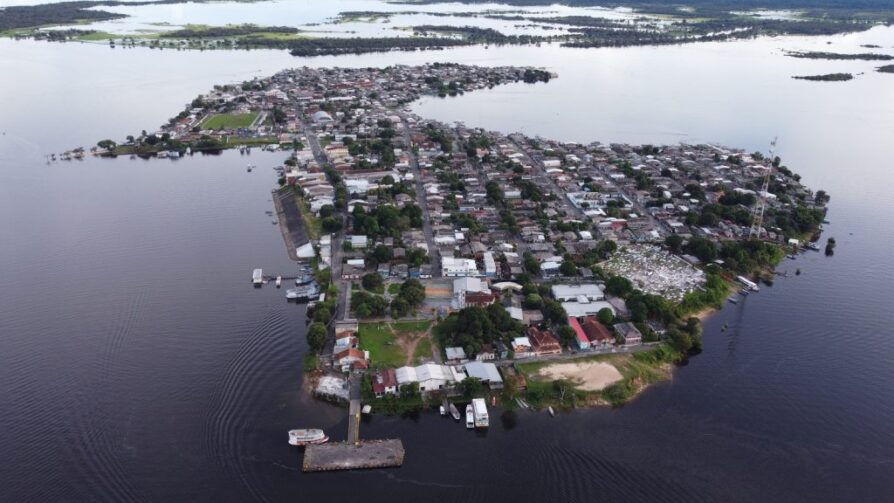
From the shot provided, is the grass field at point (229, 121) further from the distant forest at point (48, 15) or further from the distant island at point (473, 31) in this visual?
the distant forest at point (48, 15)

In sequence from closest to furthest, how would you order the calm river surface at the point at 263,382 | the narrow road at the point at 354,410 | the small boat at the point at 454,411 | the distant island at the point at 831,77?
1. the calm river surface at the point at 263,382
2. the narrow road at the point at 354,410
3. the small boat at the point at 454,411
4. the distant island at the point at 831,77

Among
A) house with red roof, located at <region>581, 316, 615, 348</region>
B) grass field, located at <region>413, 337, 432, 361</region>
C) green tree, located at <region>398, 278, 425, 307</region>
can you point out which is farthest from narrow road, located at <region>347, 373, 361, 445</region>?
house with red roof, located at <region>581, 316, 615, 348</region>

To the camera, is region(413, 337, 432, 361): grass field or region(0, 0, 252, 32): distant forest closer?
region(413, 337, 432, 361): grass field

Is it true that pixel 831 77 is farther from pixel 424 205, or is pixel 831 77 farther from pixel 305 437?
pixel 305 437

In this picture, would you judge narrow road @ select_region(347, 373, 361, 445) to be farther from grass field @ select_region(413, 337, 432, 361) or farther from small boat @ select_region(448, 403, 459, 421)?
small boat @ select_region(448, 403, 459, 421)

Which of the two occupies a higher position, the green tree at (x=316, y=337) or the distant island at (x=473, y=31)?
the distant island at (x=473, y=31)

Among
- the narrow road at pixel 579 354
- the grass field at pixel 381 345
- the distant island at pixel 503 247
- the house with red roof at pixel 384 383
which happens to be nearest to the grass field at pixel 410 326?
the distant island at pixel 503 247
